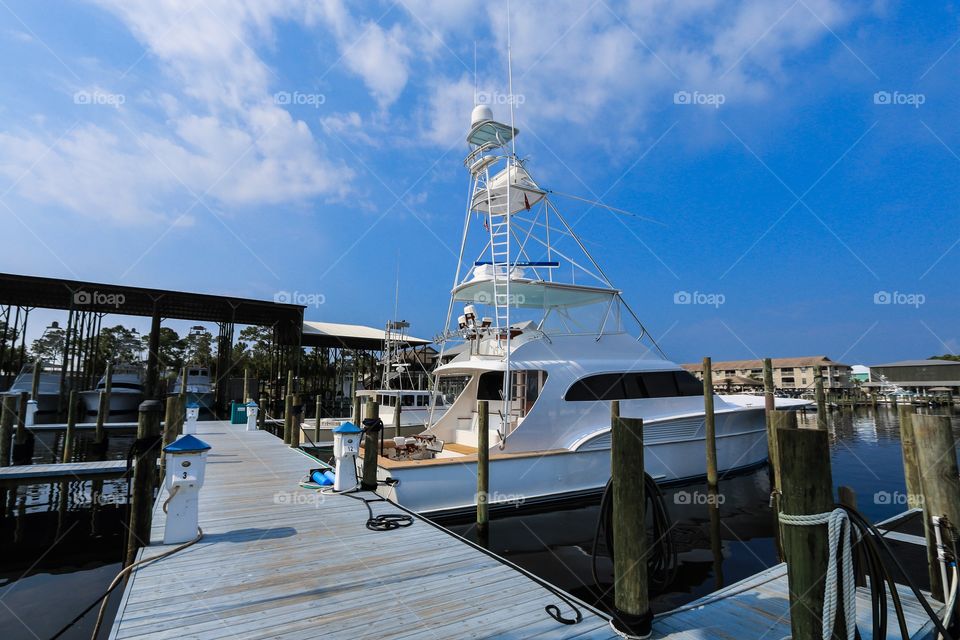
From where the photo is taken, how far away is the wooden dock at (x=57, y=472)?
969 centimetres

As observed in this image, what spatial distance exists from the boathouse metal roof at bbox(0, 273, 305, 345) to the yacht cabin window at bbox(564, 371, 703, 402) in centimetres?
2668

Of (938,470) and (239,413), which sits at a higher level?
(938,470)

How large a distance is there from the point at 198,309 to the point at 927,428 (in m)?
37.2

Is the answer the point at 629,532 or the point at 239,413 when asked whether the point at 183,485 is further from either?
the point at 239,413

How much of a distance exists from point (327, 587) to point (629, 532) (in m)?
2.53

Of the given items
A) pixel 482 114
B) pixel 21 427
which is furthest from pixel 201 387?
pixel 482 114

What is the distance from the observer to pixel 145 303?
30.7 metres

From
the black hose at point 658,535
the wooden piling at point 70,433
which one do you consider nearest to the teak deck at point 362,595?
the black hose at point 658,535

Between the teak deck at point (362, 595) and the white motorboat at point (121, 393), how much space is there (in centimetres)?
2755

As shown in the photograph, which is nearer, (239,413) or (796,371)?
(239,413)

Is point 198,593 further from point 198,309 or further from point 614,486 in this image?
point 198,309

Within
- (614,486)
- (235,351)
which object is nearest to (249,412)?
(614,486)

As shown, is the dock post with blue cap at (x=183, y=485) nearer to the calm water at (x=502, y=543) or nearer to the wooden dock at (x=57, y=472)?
the calm water at (x=502, y=543)

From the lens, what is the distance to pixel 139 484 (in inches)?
179
